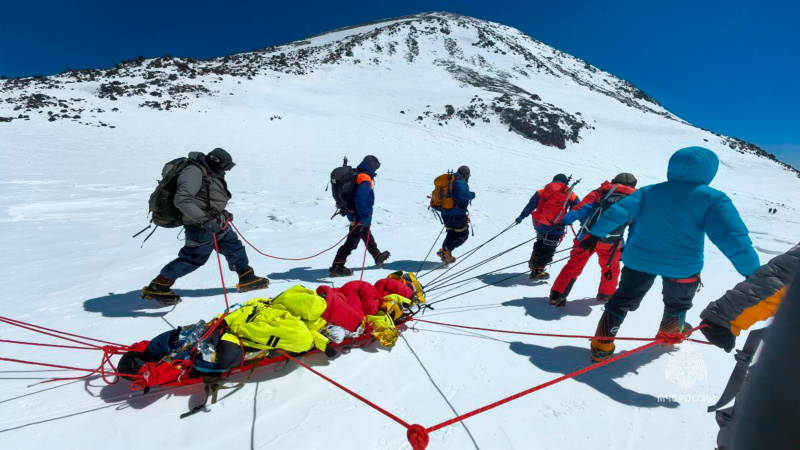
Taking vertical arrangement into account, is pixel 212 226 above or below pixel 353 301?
above

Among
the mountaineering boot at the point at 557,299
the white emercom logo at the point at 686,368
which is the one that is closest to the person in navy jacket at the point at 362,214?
the mountaineering boot at the point at 557,299

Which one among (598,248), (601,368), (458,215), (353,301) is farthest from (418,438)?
(458,215)

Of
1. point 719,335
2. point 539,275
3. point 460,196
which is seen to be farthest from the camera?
point 460,196

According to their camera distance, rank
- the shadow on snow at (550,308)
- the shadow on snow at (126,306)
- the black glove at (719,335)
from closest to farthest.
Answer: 1. the black glove at (719,335)
2. the shadow on snow at (126,306)
3. the shadow on snow at (550,308)

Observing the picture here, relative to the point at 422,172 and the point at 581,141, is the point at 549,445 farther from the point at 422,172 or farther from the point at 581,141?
the point at 581,141

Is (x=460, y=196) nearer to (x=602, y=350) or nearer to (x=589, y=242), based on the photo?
(x=589, y=242)

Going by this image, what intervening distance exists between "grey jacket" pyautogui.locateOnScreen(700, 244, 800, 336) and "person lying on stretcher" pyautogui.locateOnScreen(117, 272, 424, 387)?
7.35 ft

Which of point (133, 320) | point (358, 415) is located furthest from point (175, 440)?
point (133, 320)

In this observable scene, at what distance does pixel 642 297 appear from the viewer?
9.61ft

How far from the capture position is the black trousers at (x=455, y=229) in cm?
572

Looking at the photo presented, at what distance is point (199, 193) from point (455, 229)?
3.76m

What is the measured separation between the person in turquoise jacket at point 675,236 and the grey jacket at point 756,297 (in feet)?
2.04

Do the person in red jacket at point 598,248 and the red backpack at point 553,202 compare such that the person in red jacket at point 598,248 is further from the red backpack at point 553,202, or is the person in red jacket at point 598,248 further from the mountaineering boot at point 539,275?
the mountaineering boot at point 539,275

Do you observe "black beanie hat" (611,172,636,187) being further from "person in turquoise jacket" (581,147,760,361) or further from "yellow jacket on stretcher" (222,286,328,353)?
"yellow jacket on stretcher" (222,286,328,353)
